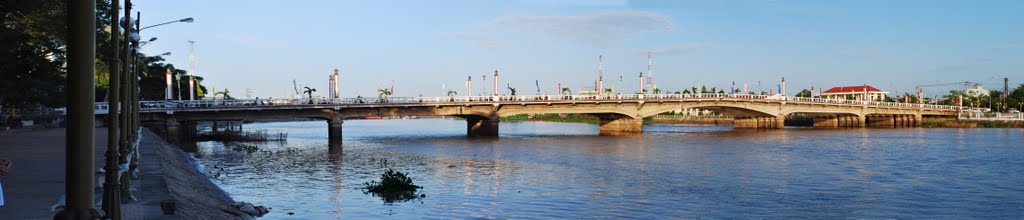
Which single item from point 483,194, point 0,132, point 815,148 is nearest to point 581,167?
point 483,194

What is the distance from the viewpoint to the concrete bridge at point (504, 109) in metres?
75.2

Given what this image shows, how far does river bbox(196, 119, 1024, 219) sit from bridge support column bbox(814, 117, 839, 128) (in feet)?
262

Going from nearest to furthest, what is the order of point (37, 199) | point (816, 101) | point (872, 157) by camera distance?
1. point (37, 199)
2. point (872, 157)
3. point (816, 101)

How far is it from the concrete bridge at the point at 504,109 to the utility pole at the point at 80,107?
67472mm

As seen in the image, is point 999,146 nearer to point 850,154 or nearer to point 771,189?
point 850,154

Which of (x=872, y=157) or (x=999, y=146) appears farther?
(x=999, y=146)

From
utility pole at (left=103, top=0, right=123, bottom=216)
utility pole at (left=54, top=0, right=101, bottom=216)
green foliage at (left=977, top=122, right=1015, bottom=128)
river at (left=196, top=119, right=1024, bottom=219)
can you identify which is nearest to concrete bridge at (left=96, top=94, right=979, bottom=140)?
green foliage at (left=977, top=122, right=1015, bottom=128)

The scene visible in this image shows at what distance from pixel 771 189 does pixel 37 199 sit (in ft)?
86.7

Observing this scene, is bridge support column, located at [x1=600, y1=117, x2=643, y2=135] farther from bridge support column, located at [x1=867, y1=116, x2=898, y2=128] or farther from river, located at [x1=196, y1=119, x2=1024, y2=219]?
bridge support column, located at [x1=867, y1=116, x2=898, y2=128]

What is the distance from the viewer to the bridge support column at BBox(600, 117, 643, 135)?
105000 mm

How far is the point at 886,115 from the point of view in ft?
447

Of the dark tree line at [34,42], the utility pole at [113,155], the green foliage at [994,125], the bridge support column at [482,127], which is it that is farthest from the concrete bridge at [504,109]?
the utility pole at [113,155]

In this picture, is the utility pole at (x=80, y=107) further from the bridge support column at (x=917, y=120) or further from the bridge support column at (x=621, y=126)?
the bridge support column at (x=917, y=120)

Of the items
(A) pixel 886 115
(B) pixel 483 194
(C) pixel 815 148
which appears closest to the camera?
(B) pixel 483 194
